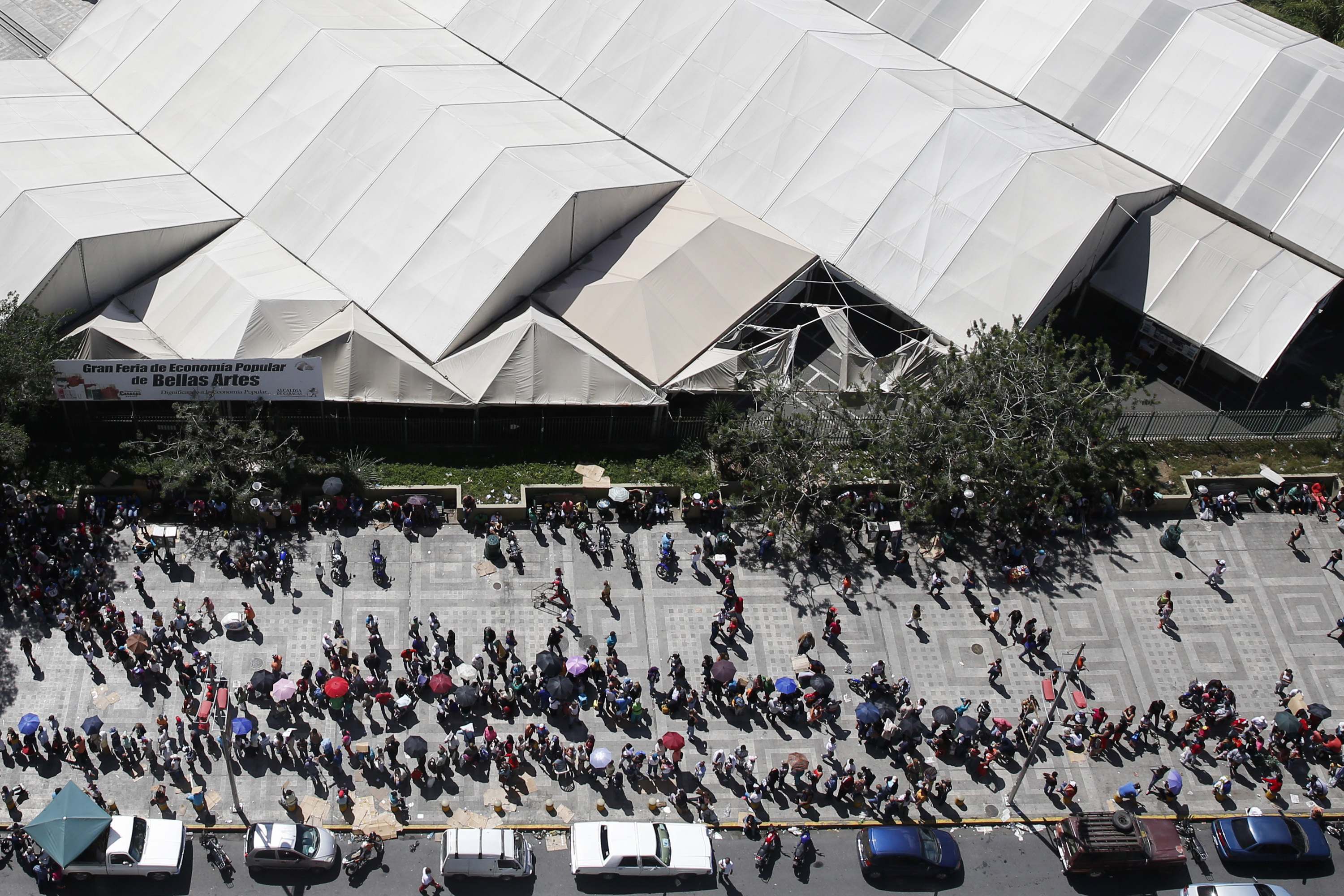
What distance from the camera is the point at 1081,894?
36531mm

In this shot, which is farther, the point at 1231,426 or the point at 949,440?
the point at 1231,426

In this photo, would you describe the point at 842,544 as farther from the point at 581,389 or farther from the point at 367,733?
the point at 367,733

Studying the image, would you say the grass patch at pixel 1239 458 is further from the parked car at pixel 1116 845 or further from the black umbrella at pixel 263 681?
the black umbrella at pixel 263 681

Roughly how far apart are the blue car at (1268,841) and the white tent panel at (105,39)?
52.6 metres

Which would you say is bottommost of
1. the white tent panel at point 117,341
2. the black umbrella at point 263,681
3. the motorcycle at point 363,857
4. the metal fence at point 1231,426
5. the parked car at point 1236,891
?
the parked car at point 1236,891

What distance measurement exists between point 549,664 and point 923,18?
121 feet

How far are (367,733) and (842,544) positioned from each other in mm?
17308

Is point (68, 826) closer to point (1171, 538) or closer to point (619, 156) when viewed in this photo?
point (619, 156)

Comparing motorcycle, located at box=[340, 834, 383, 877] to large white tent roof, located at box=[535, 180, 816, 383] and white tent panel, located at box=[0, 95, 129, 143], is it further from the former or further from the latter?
white tent panel, located at box=[0, 95, 129, 143]

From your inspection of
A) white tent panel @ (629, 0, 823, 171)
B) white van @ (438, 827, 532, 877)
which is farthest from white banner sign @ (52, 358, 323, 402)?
white tent panel @ (629, 0, 823, 171)

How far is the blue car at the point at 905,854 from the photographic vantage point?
36.0 meters

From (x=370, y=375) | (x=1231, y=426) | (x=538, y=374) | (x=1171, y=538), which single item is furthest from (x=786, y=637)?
(x=1231, y=426)

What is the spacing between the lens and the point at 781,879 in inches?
1428

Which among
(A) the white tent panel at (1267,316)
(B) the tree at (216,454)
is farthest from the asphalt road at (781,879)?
(A) the white tent panel at (1267,316)
